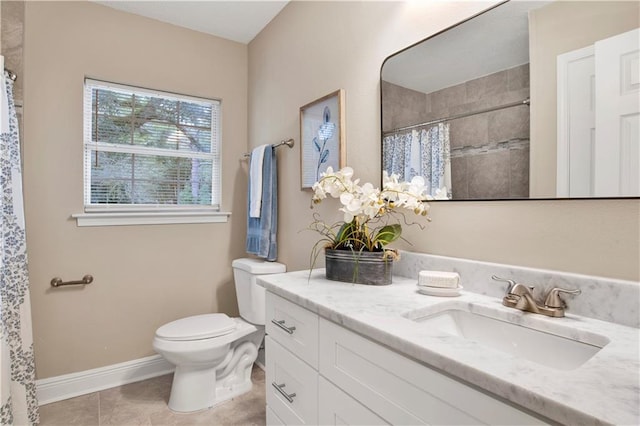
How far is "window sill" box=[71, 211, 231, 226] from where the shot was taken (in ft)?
6.99

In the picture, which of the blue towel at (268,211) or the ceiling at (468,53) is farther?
the blue towel at (268,211)

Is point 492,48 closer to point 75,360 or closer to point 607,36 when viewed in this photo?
point 607,36

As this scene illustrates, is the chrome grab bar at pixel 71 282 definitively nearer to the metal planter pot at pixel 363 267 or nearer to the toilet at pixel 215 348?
the toilet at pixel 215 348

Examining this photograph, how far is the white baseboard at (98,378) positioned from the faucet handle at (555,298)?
7.62 ft

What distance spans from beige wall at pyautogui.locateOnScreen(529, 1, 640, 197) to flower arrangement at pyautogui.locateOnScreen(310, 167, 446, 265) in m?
0.35

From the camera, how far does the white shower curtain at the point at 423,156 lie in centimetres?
126

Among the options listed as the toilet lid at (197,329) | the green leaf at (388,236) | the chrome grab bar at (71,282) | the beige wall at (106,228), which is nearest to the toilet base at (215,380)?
the toilet lid at (197,329)

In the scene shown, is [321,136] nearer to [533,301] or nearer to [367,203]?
→ [367,203]

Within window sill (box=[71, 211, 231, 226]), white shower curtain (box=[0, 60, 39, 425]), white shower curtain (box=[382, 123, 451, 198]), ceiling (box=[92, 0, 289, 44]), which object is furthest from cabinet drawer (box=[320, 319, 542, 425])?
ceiling (box=[92, 0, 289, 44])

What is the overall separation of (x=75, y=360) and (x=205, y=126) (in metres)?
1.74

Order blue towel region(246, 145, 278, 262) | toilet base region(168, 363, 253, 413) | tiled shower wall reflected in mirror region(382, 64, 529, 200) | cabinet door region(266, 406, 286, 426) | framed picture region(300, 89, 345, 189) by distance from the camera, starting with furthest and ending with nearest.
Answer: blue towel region(246, 145, 278, 262) < toilet base region(168, 363, 253, 413) < framed picture region(300, 89, 345, 189) < cabinet door region(266, 406, 286, 426) < tiled shower wall reflected in mirror region(382, 64, 529, 200)

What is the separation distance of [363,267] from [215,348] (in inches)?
42.4

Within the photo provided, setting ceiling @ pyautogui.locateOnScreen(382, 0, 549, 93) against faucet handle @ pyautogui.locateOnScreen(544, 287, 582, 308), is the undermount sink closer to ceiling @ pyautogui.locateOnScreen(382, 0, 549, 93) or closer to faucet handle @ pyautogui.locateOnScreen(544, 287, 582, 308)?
faucet handle @ pyautogui.locateOnScreen(544, 287, 582, 308)

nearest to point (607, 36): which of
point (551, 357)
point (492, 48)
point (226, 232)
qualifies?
point (492, 48)
